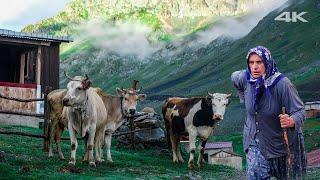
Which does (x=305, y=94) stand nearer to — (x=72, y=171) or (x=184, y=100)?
(x=184, y=100)

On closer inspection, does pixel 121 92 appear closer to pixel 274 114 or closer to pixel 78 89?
pixel 78 89

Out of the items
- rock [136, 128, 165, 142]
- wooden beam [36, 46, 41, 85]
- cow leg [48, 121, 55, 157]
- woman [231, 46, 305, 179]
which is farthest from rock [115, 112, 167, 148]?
woman [231, 46, 305, 179]

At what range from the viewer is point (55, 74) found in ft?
112

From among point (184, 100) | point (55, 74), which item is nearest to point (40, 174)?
point (184, 100)

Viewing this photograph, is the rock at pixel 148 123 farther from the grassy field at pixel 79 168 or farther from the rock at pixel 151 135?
the grassy field at pixel 79 168

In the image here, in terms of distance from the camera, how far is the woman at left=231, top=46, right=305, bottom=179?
713 cm

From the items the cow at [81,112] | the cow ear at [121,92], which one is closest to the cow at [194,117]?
the cow ear at [121,92]

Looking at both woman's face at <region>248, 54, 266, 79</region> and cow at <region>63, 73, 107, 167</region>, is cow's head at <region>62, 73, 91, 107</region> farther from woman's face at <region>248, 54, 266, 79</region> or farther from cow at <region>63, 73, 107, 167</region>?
woman's face at <region>248, 54, 266, 79</region>

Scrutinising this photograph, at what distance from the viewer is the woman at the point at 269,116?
7133 mm

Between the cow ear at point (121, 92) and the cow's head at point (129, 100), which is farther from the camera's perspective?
the cow ear at point (121, 92)

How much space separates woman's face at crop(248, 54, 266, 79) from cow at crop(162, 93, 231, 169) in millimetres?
11114

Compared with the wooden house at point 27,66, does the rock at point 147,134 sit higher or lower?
→ lower

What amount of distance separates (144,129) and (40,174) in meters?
11.3

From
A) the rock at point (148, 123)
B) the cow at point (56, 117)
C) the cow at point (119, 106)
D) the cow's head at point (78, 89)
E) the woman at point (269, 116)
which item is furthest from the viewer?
the rock at point (148, 123)
